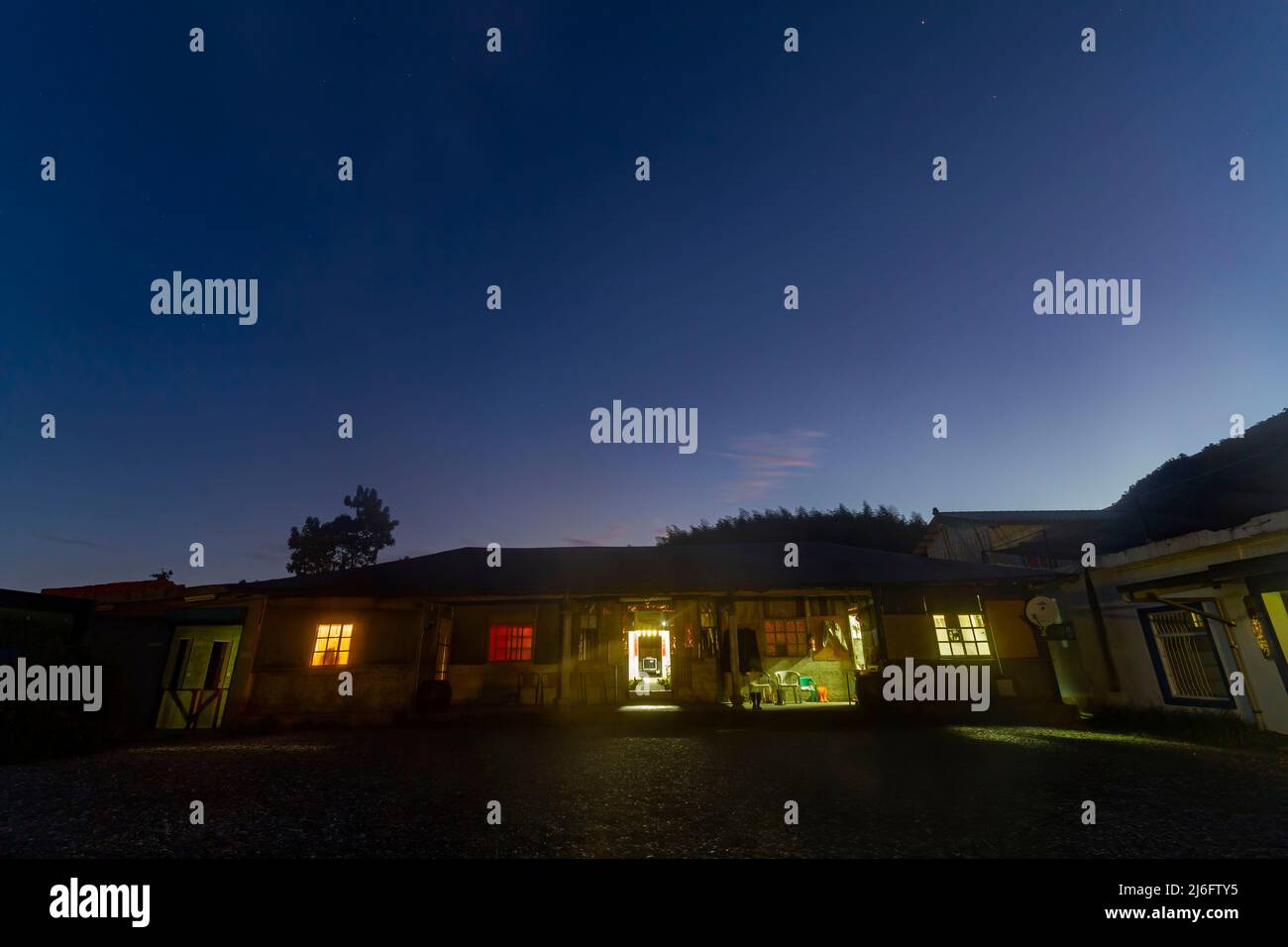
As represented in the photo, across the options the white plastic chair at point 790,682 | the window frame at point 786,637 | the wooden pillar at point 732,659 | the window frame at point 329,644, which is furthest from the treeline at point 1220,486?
the window frame at point 329,644

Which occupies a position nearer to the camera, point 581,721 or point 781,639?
point 581,721

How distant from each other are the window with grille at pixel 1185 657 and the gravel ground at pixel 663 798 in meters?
2.20

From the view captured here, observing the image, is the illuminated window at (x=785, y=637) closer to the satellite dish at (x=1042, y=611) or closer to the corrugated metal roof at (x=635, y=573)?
the corrugated metal roof at (x=635, y=573)

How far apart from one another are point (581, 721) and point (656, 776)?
18.2 feet

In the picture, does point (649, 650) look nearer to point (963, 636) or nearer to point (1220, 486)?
point (963, 636)

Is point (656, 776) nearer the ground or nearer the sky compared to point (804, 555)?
nearer the ground

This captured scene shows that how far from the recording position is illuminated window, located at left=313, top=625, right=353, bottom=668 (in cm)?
1314

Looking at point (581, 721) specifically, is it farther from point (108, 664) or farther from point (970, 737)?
point (108, 664)

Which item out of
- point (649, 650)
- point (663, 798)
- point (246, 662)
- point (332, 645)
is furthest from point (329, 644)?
point (663, 798)

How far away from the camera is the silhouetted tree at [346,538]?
39125 mm

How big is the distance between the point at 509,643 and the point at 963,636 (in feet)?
41.5

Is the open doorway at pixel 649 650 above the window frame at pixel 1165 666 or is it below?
below
